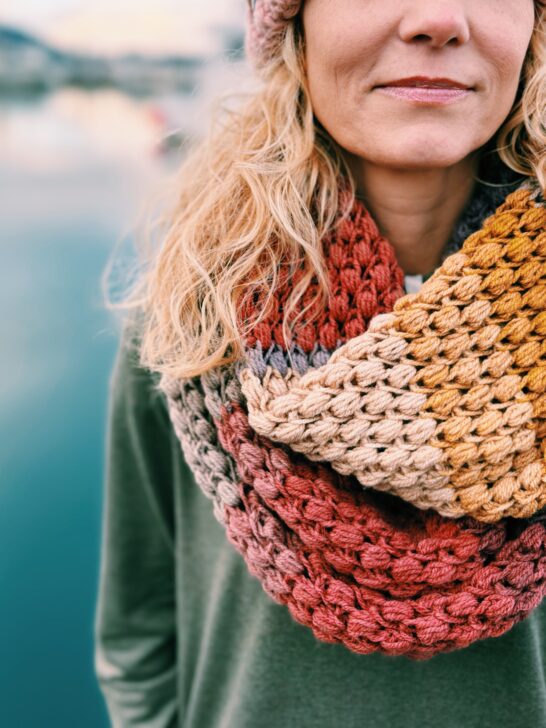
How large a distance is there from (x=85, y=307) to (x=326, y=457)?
139 cm

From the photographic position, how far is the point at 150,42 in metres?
1.98

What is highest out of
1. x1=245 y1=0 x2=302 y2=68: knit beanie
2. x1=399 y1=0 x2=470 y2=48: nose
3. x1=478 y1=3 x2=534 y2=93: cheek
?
x1=245 y1=0 x2=302 y2=68: knit beanie

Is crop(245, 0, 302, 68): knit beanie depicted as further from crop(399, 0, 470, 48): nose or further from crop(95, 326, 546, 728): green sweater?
crop(95, 326, 546, 728): green sweater

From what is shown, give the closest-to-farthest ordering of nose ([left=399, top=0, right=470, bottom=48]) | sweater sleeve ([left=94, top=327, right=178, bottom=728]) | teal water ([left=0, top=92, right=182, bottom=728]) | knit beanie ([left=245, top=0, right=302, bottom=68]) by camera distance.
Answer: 1. nose ([left=399, top=0, right=470, bottom=48])
2. knit beanie ([left=245, top=0, right=302, bottom=68])
3. sweater sleeve ([left=94, top=327, right=178, bottom=728])
4. teal water ([left=0, top=92, right=182, bottom=728])

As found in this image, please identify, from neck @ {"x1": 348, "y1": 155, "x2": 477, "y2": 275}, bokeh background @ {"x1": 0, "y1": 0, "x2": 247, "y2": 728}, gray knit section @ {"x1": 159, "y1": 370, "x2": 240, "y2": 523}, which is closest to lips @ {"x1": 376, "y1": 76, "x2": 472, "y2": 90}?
neck @ {"x1": 348, "y1": 155, "x2": 477, "y2": 275}

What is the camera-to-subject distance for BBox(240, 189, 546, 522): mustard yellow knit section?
74 cm

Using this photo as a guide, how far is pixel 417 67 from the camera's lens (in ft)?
2.52

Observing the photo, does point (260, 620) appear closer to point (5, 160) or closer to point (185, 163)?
point (185, 163)

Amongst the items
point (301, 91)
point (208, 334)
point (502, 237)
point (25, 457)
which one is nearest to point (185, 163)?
point (301, 91)

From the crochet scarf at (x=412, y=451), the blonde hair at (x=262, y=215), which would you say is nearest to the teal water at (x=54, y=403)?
the blonde hair at (x=262, y=215)

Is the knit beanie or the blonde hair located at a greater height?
the knit beanie

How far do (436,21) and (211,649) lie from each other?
97 centimetres

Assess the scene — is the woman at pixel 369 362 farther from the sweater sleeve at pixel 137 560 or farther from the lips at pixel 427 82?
the sweater sleeve at pixel 137 560

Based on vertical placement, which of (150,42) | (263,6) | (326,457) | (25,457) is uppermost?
(150,42)
